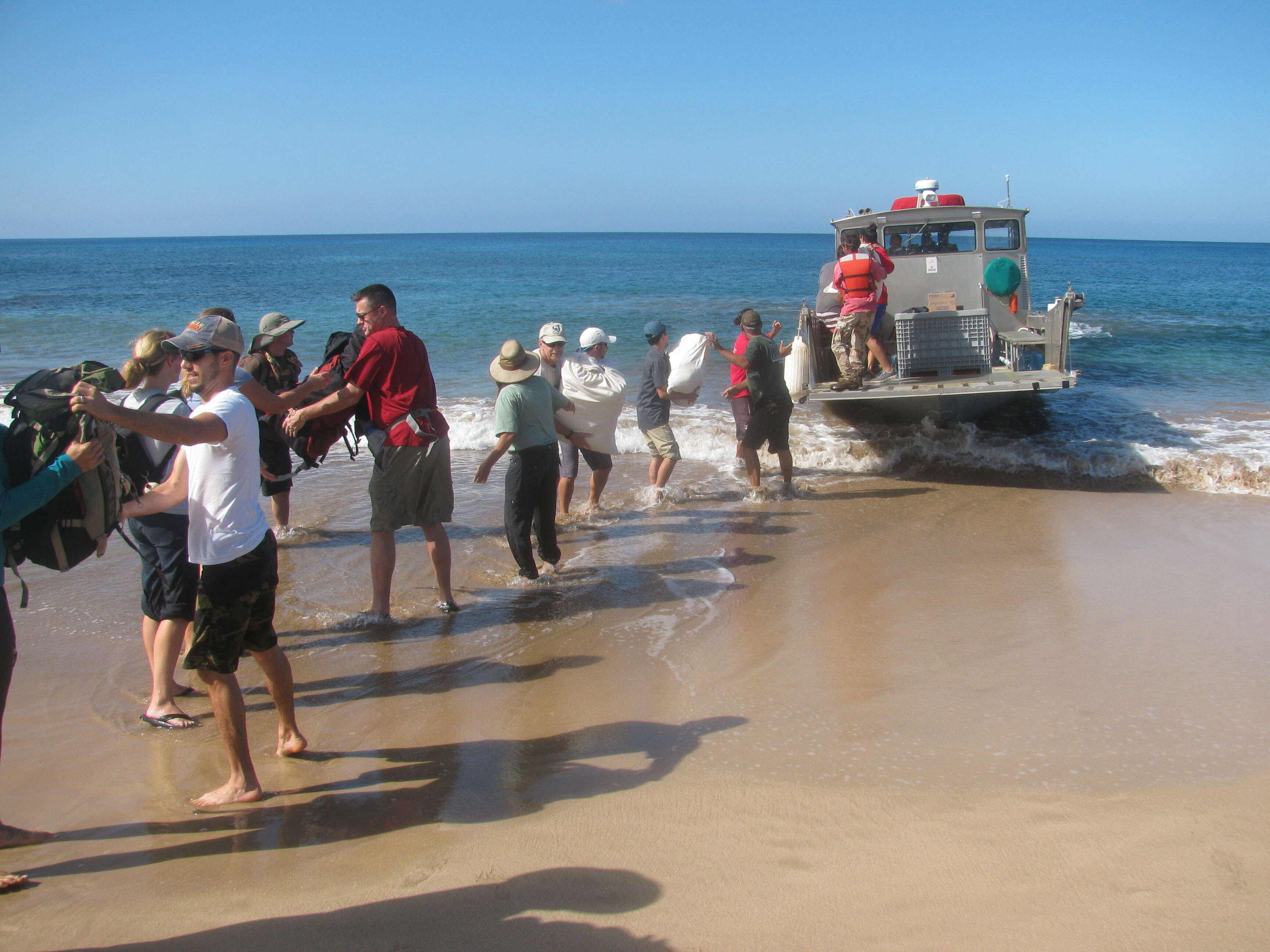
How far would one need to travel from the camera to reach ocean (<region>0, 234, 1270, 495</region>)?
9547 millimetres

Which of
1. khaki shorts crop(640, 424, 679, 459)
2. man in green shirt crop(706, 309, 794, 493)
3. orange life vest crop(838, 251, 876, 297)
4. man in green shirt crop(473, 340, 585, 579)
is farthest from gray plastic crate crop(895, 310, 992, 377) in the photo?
man in green shirt crop(473, 340, 585, 579)

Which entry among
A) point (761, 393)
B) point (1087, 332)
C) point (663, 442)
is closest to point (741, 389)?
point (761, 393)

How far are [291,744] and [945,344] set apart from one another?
7652 millimetres

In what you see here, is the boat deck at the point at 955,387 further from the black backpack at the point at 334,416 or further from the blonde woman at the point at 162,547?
the blonde woman at the point at 162,547

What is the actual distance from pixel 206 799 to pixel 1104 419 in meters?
11.7

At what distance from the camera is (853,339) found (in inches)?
344

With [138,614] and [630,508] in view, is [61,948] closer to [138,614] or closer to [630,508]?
[138,614]

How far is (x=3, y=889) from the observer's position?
9.28ft

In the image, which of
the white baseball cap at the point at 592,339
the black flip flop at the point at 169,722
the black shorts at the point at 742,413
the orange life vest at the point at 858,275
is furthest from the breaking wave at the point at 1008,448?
the black flip flop at the point at 169,722

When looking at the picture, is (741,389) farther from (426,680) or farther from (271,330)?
(426,680)

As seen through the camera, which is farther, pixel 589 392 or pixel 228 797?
pixel 589 392

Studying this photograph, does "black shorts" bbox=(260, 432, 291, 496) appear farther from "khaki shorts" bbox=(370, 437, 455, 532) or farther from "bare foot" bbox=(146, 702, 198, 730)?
"bare foot" bbox=(146, 702, 198, 730)

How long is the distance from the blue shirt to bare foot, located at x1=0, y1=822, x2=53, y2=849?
916 millimetres

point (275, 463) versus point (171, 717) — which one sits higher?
point (275, 463)
